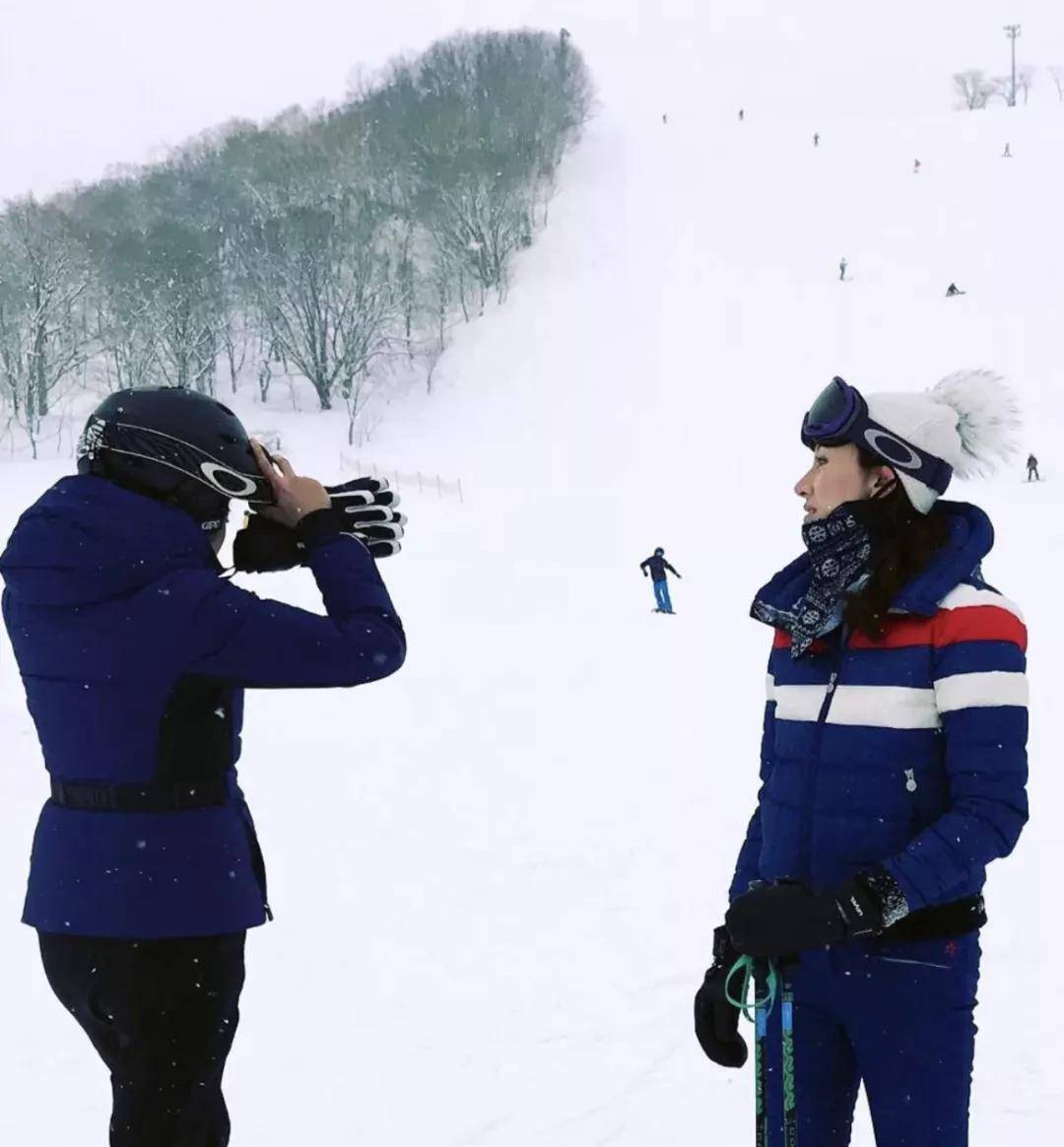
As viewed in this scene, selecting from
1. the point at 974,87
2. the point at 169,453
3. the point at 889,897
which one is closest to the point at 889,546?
the point at 889,897

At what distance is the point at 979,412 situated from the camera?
2672mm

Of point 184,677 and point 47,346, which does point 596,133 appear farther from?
point 184,677

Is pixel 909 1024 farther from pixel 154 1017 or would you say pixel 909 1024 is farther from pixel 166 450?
pixel 166 450

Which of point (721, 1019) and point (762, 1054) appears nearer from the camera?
point (762, 1054)

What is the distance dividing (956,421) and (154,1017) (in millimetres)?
2189

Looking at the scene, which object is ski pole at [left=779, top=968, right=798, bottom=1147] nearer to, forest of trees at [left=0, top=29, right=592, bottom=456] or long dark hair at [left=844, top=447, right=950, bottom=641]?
long dark hair at [left=844, top=447, right=950, bottom=641]

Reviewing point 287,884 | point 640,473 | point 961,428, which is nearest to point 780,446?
point 640,473

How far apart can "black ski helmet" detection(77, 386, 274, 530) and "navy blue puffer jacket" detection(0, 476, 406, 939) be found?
0.08 meters

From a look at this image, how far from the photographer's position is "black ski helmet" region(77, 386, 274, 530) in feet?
8.18

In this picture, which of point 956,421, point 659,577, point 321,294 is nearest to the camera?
point 956,421

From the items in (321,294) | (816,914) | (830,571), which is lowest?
(816,914)

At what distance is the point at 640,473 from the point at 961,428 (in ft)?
103

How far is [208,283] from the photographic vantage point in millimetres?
48219

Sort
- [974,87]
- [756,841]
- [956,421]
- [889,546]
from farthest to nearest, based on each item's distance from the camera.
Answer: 1. [974,87]
2. [756,841]
3. [956,421]
4. [889,546]
